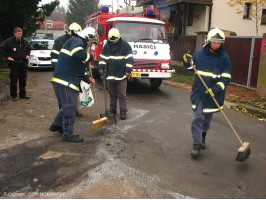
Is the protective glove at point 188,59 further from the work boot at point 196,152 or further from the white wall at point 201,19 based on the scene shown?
the white wall at point 201,19

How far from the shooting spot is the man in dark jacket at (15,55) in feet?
24.0

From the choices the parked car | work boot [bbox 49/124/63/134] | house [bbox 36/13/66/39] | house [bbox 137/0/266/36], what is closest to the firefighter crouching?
work boot [bbox 49/124/63/134]

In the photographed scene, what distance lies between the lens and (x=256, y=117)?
692 cm

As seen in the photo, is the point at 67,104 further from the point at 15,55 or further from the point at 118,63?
the point at 15,55

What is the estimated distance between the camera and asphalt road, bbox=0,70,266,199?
3.26 meters

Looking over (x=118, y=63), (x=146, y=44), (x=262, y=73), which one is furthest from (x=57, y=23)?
(x=118, y=63)

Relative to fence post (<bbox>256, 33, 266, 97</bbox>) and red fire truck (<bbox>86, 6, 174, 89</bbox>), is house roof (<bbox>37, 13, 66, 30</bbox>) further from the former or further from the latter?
fence post (<bbox>256, 33, 266, 97</bbox>)

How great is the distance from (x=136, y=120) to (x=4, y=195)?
3.50m

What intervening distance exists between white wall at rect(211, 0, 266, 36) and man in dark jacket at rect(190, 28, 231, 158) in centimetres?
1682

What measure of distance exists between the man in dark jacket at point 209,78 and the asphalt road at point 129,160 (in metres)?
0.56

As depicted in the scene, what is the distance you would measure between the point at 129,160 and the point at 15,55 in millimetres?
5005

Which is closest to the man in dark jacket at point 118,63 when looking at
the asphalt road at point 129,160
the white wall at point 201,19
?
the asphalt road at point 129,160

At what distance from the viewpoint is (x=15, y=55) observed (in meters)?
7.42

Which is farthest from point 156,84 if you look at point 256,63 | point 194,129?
point 194,129
